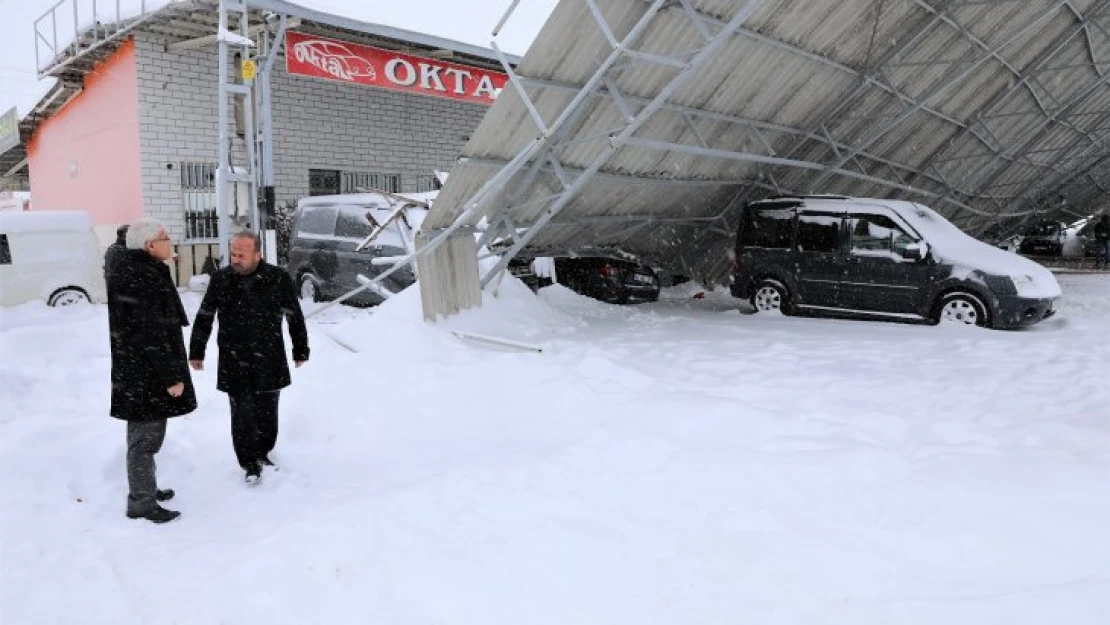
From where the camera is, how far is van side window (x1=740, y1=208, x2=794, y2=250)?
1111 cm

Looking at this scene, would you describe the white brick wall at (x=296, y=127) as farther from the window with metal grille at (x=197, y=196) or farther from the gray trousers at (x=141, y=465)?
the gray trousers at (x=141, y=465)

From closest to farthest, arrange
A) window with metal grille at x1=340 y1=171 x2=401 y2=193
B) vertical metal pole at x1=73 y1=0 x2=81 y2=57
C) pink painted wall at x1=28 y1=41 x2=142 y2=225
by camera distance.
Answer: pink painted wall at x1=28 y1=41 x2=142 y2=225, vertical metal pole at x1=73 y1=0 x2=81 y2=57, window with metal grille at x1=340 y1=171 x2=401 y2=193

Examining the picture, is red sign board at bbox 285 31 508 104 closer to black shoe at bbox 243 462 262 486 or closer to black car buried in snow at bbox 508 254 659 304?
black car buried in snow at bbox 508 254 659 304

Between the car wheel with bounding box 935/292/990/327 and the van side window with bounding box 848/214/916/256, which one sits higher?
the van side window with bounding box 848/214/916/256

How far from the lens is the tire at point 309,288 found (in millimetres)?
12020

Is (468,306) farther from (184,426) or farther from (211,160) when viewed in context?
(211,160)

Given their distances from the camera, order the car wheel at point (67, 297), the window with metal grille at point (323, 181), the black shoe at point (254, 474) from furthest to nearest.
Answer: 1. the window with metal grille at point (323, 181)
2. the car wheel at point (67, 297)
3. the black shoe at point (254, 474)

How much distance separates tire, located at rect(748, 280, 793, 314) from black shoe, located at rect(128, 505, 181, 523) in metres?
9.01

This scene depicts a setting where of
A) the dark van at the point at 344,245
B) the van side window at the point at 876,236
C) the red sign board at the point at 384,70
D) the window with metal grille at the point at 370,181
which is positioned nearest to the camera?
the van side window at the point at 876,236

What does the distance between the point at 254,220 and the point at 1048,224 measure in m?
23.7

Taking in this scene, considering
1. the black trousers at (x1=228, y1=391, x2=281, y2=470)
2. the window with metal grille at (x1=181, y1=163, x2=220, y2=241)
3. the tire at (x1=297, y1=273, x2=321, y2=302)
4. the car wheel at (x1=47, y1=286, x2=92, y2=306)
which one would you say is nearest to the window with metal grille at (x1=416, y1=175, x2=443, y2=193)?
the window with metal grille at (x1=181, y1=163, x2=220, y2=241)

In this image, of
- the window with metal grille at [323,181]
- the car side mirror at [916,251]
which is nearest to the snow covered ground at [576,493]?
the car side mirror at [916,251]

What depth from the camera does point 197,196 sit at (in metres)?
14.8

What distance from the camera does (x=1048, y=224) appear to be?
2384 cm
